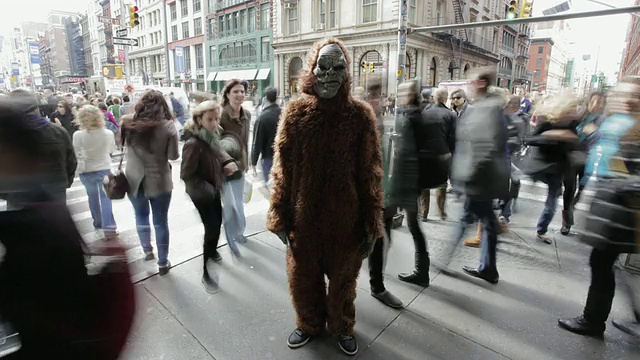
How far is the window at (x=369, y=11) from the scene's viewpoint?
88.7 ft

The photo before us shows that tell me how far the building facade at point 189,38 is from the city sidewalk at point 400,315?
44162 mm

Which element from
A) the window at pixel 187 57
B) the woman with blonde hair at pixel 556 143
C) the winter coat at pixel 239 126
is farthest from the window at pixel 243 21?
the woman with blonde hair at pixel 556 143

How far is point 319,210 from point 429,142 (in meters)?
1.62

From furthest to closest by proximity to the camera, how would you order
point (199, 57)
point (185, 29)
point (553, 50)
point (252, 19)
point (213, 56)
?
1. point (553, 50)
2. point (185, 29)
3. point (199, 57)
4. point (213, 56)
5. point (252, 19)

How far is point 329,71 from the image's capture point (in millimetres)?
2229

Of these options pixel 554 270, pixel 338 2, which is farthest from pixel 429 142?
pixel 338 2

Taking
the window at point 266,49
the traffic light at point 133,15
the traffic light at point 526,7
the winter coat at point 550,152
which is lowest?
the winter coat at point 550,152

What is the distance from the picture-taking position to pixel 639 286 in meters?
3.54

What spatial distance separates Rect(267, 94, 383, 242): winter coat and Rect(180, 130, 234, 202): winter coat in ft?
3.83

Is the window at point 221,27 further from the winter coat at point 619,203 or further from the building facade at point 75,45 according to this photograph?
the building facade at point 75,45

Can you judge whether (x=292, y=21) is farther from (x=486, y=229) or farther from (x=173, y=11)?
(x=486, y=229)

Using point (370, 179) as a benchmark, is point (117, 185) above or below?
below

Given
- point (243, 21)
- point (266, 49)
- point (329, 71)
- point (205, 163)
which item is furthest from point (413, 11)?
point (329, 71)

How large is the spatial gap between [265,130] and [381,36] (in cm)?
2501
